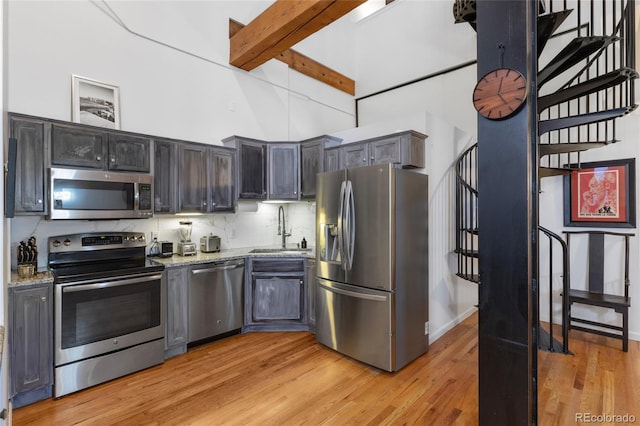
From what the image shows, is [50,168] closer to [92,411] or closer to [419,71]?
[92,411]

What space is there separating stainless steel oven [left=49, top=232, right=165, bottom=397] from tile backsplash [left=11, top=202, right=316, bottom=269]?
205mm

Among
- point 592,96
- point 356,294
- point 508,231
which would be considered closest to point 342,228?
point 356,294

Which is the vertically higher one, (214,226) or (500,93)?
(500,93)

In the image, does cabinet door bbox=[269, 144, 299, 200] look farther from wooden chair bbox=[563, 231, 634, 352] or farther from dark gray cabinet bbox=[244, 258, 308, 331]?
wooden chair bbox=[563, 231, 634, 352]

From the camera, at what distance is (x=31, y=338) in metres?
2.33

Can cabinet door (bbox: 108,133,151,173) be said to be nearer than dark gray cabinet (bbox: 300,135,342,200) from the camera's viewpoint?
Yes

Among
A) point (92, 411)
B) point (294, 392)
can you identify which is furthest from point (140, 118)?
point (294, 392)

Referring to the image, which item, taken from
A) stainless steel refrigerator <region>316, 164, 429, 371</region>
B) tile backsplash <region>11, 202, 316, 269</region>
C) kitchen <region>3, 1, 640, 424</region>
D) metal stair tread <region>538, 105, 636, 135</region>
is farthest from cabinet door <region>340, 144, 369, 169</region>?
metal stair tread <region>538, 105, 636, 135</region>

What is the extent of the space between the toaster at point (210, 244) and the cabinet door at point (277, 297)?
628 mm

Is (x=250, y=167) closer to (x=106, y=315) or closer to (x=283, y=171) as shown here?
(x=283, y=171)

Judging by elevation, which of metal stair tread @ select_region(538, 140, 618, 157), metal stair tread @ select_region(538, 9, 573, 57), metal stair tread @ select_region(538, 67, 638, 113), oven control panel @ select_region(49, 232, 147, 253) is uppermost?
metal stair tread @ select_region(538, 9, 573, 57)

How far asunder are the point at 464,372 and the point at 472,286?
200 centimetres

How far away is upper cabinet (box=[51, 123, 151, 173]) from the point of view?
8.74 feet

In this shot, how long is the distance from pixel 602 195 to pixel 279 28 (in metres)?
4.17
